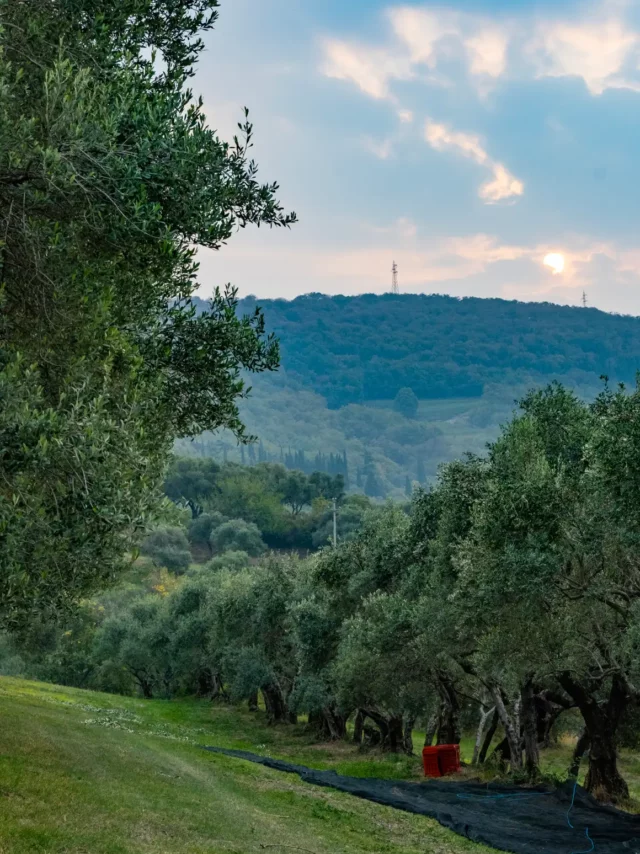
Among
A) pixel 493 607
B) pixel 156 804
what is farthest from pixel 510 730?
pixel 156 804

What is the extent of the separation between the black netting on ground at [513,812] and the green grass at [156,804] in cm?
91

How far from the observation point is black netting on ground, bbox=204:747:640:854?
895 inches

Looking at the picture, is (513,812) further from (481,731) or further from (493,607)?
(481,731)

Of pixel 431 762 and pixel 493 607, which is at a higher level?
pixel 493 607

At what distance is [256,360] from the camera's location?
16.5 meters

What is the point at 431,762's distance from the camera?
37.2 m

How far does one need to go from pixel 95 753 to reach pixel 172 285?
14.7 meters

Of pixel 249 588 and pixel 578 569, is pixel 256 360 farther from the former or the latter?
pixel 249 588

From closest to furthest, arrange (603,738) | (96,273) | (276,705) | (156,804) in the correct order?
(96,273) → (156,804) → (603,738) → (276,705)

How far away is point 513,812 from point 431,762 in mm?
10279

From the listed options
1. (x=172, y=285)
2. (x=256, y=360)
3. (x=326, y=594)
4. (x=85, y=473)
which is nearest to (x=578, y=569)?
(x=256, y=360)

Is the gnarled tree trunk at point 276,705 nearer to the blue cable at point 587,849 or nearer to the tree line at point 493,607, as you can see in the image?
the tree line at point 493,607

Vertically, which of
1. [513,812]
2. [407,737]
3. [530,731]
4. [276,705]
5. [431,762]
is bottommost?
[276,705]

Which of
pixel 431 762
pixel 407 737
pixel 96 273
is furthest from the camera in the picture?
pixel 407 737
